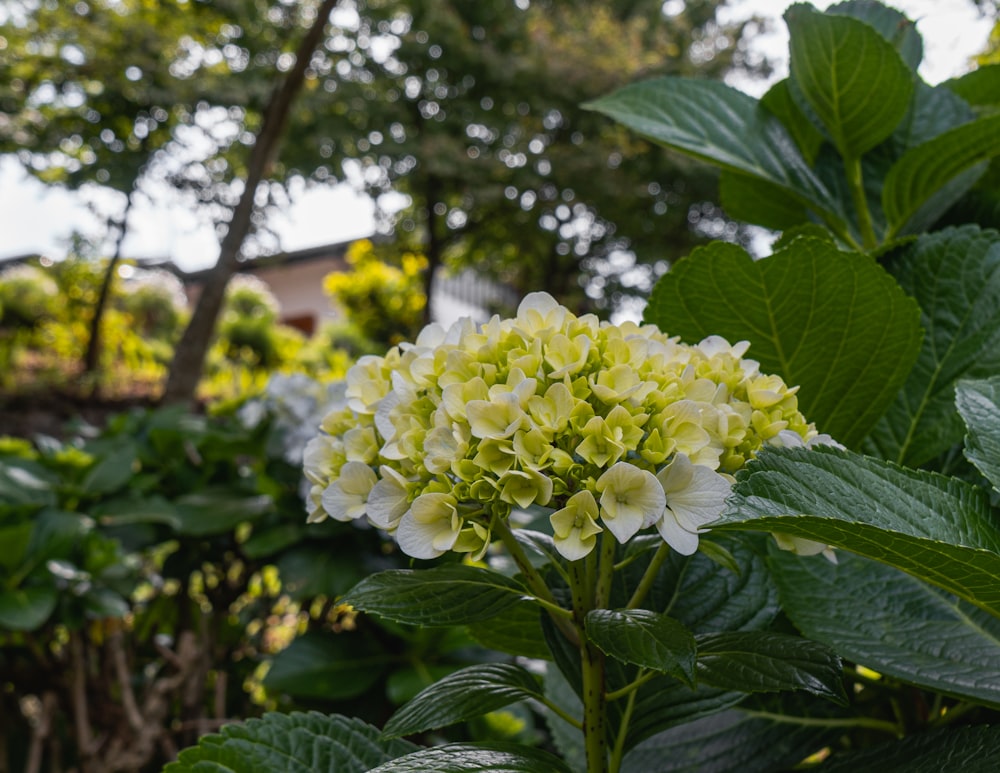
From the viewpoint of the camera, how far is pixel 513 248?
1021 cm

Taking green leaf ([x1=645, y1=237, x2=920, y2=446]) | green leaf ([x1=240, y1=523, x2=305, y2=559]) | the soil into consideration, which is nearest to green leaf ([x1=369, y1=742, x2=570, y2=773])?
green leaf ([x1=645, y1=237, x2=920, y2=446])

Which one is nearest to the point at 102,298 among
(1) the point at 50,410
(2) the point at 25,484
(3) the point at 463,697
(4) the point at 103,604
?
(1) the point at 50,410

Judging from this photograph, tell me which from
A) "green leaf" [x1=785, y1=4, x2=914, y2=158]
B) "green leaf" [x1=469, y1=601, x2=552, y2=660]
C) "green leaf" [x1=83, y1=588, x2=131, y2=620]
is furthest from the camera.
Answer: "green leaf" [x1=83, y1=588, x2=131, y2=620]

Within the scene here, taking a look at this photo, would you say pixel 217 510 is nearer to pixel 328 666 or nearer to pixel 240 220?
pixel 328 666

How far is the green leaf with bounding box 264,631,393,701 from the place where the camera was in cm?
109

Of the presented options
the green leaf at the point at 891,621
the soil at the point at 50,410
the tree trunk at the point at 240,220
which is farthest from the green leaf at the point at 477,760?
the soil at the point at 50,410

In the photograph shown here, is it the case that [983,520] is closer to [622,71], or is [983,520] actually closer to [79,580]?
[79,580]

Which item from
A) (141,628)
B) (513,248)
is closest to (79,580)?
(141,628)

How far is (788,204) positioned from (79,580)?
1.08 m

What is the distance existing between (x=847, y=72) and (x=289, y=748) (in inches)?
26.9

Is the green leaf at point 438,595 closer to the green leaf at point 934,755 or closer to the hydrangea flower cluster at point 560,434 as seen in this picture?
the hydrangea flower cluster at point 560,434

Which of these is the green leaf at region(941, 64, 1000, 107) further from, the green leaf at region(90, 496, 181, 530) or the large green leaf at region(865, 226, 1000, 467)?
the green leaf at region(90, 496, 181, 530)

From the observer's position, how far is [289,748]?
0.52m

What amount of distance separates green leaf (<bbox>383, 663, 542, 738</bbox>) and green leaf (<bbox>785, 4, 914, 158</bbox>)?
55cm
